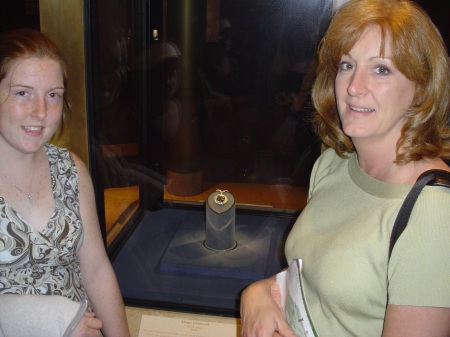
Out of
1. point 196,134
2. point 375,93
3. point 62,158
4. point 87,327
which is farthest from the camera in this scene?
point 196,134

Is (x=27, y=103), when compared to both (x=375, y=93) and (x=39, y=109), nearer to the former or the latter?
(x=39, y=109)

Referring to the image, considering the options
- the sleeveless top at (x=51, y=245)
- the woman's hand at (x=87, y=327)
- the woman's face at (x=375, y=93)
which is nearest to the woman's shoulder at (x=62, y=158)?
the sleeveless top at (x=51, y=245)

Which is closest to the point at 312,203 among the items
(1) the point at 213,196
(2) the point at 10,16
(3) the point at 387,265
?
(3) the point at 387,265

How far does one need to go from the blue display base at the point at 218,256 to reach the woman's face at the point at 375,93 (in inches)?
50.4

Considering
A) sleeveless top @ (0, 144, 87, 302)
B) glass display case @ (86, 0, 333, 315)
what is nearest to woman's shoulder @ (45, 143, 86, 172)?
sleeveless top @ (0, 144, 87, 302)

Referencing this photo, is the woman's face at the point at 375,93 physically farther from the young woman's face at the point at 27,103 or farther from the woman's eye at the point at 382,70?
the young woman's face at the point at 27,103

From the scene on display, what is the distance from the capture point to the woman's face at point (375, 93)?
0.99 m

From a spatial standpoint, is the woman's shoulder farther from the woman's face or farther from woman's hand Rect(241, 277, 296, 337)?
the woman's face

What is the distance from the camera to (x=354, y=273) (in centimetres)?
97

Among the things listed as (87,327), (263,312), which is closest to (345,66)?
(263,312)

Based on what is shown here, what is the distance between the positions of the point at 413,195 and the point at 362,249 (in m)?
0.15

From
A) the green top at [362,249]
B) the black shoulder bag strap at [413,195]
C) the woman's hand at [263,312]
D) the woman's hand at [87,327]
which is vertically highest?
the black shoulder bag strap at [413,195]

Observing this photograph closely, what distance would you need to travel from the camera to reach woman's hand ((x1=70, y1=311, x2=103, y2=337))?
1180 mm

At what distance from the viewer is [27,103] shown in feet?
4.03
